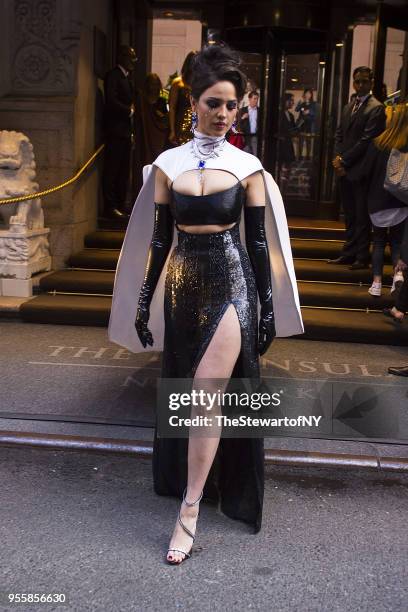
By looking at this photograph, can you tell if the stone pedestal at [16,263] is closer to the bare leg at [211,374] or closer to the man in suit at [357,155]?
the man in suit at [357,155]

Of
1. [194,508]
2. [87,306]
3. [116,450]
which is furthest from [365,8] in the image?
[194,508]

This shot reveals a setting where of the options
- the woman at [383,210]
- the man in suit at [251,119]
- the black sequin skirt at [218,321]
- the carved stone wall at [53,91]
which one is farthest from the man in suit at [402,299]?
the man in suit at [251,119]

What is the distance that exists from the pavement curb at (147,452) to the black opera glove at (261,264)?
1.08m

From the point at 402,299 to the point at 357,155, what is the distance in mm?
2168

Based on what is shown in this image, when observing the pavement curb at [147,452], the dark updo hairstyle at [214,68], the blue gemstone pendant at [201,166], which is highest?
the dark updo hairstyle at [214,68]

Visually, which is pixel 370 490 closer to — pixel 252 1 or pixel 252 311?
pixel 252 311

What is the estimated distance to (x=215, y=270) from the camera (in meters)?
3.33

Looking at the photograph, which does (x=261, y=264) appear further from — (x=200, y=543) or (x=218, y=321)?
(x=200, y=543)

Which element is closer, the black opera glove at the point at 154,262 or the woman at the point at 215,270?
the woman at the point at 215,270

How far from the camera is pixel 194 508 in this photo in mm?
3363

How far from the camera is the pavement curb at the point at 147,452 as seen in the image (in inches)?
169

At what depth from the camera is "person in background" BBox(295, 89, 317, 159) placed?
11.1m

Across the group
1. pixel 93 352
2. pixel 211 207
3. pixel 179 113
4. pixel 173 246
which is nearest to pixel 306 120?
pixel 179 113

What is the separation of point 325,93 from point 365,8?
1.38m
